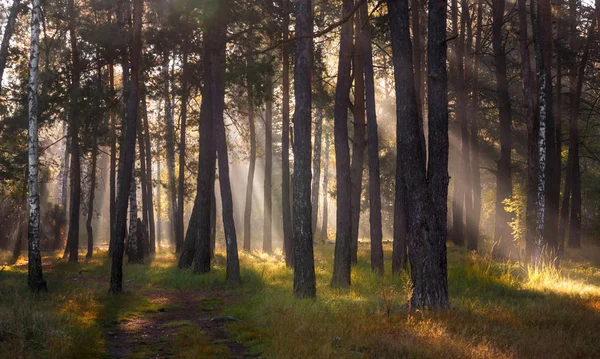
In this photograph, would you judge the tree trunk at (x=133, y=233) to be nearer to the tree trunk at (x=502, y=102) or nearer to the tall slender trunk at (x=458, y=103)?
the tall slender trunk at (x=458, y=103)

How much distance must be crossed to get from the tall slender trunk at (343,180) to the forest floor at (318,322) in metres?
0.60

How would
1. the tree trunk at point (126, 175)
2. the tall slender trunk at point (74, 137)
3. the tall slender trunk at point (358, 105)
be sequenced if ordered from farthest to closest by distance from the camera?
1. the tall slender trunk at point (74, 137)
2. the tall slender trunk at point (358, 105)
3. the tree trunk at point (126, 175)

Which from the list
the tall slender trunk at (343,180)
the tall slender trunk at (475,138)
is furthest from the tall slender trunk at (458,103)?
the tall slender trunk at (343,180)

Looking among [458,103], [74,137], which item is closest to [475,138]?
[458,103]

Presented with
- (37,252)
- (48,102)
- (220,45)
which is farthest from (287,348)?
(48,102)

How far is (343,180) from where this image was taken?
15.4 metres

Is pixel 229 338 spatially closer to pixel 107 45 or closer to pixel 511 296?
pixel 511 296

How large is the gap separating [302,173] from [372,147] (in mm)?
5662

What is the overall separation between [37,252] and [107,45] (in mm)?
8397

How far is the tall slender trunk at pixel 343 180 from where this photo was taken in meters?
15.2

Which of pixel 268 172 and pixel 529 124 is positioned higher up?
pixel 529 124

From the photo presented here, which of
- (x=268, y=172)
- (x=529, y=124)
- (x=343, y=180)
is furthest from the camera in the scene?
(x=268, y=172)

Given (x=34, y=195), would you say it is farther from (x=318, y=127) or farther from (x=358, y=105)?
(x=318, y=127)

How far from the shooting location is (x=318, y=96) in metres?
24.0
